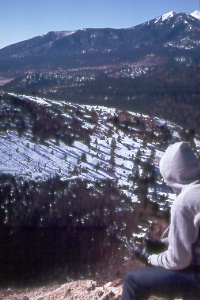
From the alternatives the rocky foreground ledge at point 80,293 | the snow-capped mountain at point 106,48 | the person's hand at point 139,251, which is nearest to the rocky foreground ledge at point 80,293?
the rocky foreground ledge at point 80,293

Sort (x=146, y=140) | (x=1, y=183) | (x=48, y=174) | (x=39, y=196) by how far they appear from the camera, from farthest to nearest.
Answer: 1. (x=146, y=140)
2. (x=48, y=174)
3. (x=1, y=183)
4. (x=39, y=196)

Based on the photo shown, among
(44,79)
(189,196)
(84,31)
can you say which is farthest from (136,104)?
(84,31)

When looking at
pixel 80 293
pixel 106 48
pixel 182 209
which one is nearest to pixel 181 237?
pixel 182 209

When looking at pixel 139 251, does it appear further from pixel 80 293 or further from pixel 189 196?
pixel 80 293

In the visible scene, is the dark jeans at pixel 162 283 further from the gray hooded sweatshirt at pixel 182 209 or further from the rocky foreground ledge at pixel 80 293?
the rocky foreground ledge at pixel 80 293

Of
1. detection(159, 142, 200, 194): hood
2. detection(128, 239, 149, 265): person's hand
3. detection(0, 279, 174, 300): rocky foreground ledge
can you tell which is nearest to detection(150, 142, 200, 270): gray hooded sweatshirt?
detection(159, 142, 200, 194): hood

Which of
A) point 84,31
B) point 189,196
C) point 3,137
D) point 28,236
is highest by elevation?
point 84,31

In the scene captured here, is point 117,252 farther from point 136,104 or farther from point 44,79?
point 44,79

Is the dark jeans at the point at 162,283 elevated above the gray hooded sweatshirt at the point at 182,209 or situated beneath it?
situated beneath
